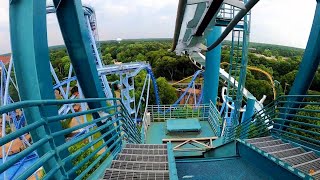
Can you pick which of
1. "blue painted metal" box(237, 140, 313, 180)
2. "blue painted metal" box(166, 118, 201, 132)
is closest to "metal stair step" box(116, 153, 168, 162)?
"blue painted metal" box(237, 140, 313, 180)

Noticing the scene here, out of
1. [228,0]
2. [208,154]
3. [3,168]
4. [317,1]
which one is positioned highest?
[317,1]

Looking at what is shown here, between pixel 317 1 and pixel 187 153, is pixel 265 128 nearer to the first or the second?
pixel 317 1

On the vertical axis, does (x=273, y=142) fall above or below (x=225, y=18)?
below

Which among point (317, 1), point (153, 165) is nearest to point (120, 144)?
point (153, 165)

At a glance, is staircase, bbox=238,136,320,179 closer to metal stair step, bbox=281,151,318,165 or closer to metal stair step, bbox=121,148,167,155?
A: metal stair step, bbox=281,151,318,165

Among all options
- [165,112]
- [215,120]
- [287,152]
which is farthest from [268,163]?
[165,112]

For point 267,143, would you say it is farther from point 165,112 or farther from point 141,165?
point 165,112
